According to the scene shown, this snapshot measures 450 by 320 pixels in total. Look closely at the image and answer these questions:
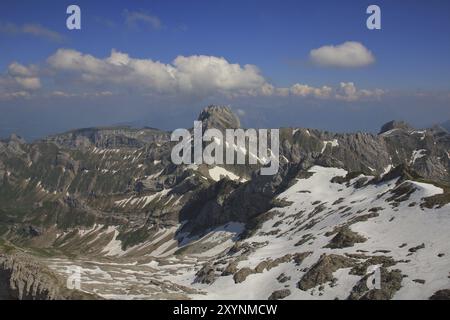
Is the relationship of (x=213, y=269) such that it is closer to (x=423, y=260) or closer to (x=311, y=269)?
(x=311, y=269)

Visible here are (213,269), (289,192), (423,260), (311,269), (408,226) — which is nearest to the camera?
(423,260)

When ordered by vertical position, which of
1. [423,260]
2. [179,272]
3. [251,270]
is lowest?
[179,272]
